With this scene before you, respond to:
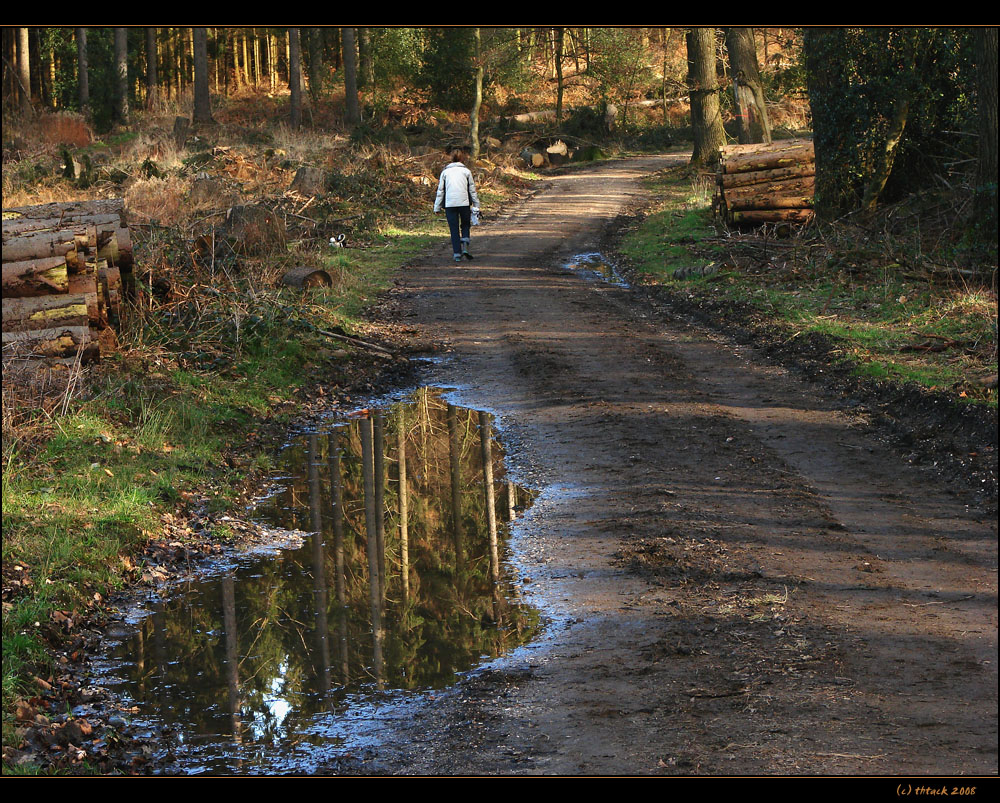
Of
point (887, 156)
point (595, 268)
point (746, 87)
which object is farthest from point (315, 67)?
point (887, 156)

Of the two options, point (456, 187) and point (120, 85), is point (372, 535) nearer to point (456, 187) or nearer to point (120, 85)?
point (456, 187)

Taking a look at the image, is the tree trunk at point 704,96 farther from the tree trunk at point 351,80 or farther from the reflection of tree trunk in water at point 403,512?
the reflection of tree trunk in water at point 403,512

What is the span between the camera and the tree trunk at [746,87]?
23656 mm

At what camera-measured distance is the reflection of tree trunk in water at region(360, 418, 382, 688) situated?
5211 mm

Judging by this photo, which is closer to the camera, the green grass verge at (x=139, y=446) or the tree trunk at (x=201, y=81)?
the green grass verge at (x=139, y=446)

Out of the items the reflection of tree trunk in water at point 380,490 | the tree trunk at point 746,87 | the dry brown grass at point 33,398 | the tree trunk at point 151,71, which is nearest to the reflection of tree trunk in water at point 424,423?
the reflection of tree trunk in water at point 380,490

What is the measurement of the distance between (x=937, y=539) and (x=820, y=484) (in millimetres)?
1446

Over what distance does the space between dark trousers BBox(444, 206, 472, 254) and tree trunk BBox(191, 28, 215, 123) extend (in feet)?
69.4

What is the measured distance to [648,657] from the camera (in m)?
4.71

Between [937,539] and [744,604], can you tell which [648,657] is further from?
[937,539]

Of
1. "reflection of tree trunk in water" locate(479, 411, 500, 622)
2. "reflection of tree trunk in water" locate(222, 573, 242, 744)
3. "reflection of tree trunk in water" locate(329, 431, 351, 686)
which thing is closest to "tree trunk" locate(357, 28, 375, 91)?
"reflection of tree trunk in water" locate(479, 411, 500, 622)

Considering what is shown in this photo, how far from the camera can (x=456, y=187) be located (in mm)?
16375

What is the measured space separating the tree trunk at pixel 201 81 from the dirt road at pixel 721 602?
2920 cm

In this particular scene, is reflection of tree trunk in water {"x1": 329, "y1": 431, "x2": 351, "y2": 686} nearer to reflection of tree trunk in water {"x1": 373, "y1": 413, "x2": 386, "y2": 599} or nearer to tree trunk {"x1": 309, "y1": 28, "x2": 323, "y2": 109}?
reflection of tree trunk in water {"x1": 373, "y1": 413, "x2": 386, "y2": 599}
